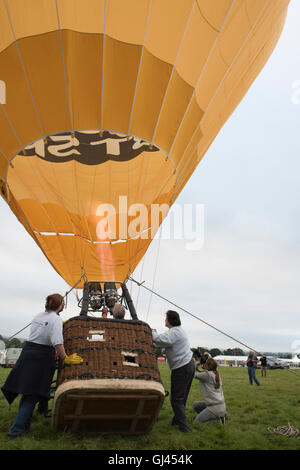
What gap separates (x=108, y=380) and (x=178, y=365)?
35.0 inches

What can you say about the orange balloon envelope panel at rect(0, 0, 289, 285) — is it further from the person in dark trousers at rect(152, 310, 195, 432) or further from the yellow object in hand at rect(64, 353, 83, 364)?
the yellow object in hand at rect(64, 353, 83, 364)

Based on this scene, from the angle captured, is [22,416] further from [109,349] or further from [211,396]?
[211,396]

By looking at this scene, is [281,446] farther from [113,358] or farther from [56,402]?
[56,402]

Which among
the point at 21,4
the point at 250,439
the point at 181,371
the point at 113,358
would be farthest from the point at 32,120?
the point at 250,439

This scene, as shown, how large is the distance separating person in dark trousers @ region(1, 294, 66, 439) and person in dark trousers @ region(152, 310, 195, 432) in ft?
2.86

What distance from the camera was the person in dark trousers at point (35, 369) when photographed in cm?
259

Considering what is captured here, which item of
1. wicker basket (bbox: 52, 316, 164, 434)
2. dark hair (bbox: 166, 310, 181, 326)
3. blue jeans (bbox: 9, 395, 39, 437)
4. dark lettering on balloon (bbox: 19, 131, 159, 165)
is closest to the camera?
wicker basket (bbox: 52, 316, 164, 434)

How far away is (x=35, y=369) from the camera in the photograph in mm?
2662

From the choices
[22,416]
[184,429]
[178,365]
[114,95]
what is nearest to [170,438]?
[184,429]

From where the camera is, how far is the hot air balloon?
3.84 m

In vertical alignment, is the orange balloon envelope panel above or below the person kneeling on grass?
above

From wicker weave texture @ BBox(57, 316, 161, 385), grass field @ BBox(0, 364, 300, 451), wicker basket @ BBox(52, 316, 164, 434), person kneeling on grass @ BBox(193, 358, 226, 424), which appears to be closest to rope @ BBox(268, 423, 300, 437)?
grass field @ BBox(0, 364, 300, 451)

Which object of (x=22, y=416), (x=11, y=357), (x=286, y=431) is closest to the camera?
(x=22, y=416)

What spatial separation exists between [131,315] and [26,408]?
1303 mm
